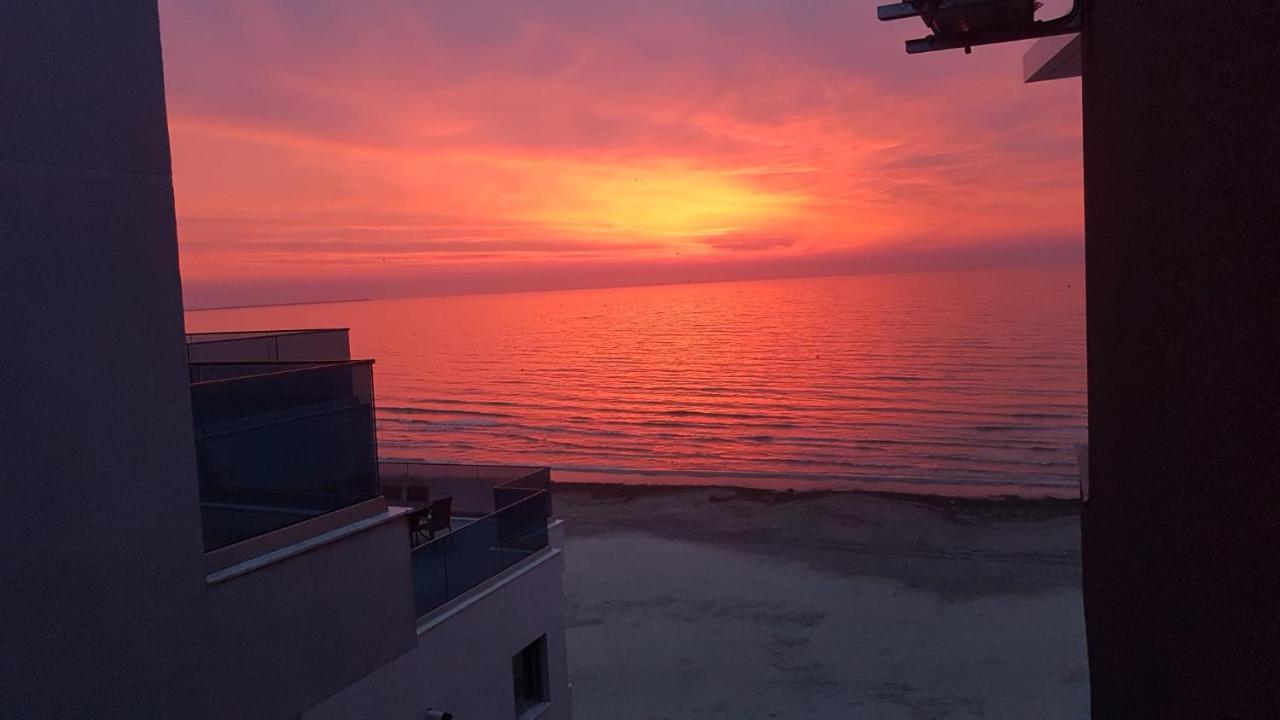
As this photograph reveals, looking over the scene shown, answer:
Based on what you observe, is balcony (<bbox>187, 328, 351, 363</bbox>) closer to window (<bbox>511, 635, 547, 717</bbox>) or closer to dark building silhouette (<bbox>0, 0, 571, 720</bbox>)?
dark building silhouette (<bbox>0, 0, 571, 720</bbox>)

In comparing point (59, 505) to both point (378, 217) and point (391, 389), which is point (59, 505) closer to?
point (391, 389)

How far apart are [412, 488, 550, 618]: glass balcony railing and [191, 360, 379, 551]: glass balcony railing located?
1.80 m

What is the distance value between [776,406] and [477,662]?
41.2 m

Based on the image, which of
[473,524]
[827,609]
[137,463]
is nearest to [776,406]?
[827,609]

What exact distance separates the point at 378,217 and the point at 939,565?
242ft

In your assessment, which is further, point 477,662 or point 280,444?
point 477,662

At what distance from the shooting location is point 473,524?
345 inches

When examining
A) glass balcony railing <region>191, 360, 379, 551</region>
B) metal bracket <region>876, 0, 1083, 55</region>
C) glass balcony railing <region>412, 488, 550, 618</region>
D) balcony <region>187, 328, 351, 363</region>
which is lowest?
glass balcony railing <region>412, 488, 550, 618</region>

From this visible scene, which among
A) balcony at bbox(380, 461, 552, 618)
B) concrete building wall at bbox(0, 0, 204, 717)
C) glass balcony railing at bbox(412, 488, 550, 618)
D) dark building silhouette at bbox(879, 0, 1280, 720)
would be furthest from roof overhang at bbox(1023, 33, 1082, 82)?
glass balcony railing at bbox(412, 488, 550, 618)

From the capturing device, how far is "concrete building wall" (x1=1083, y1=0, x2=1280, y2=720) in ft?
6.77

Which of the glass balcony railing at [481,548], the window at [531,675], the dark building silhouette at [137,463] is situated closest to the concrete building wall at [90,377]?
the dark building silhouette at [137,463]

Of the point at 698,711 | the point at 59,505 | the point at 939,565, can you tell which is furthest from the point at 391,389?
the point at 59,505

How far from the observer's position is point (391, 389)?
6097 cm

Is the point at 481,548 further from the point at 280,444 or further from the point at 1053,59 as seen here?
the point at 1053,59
